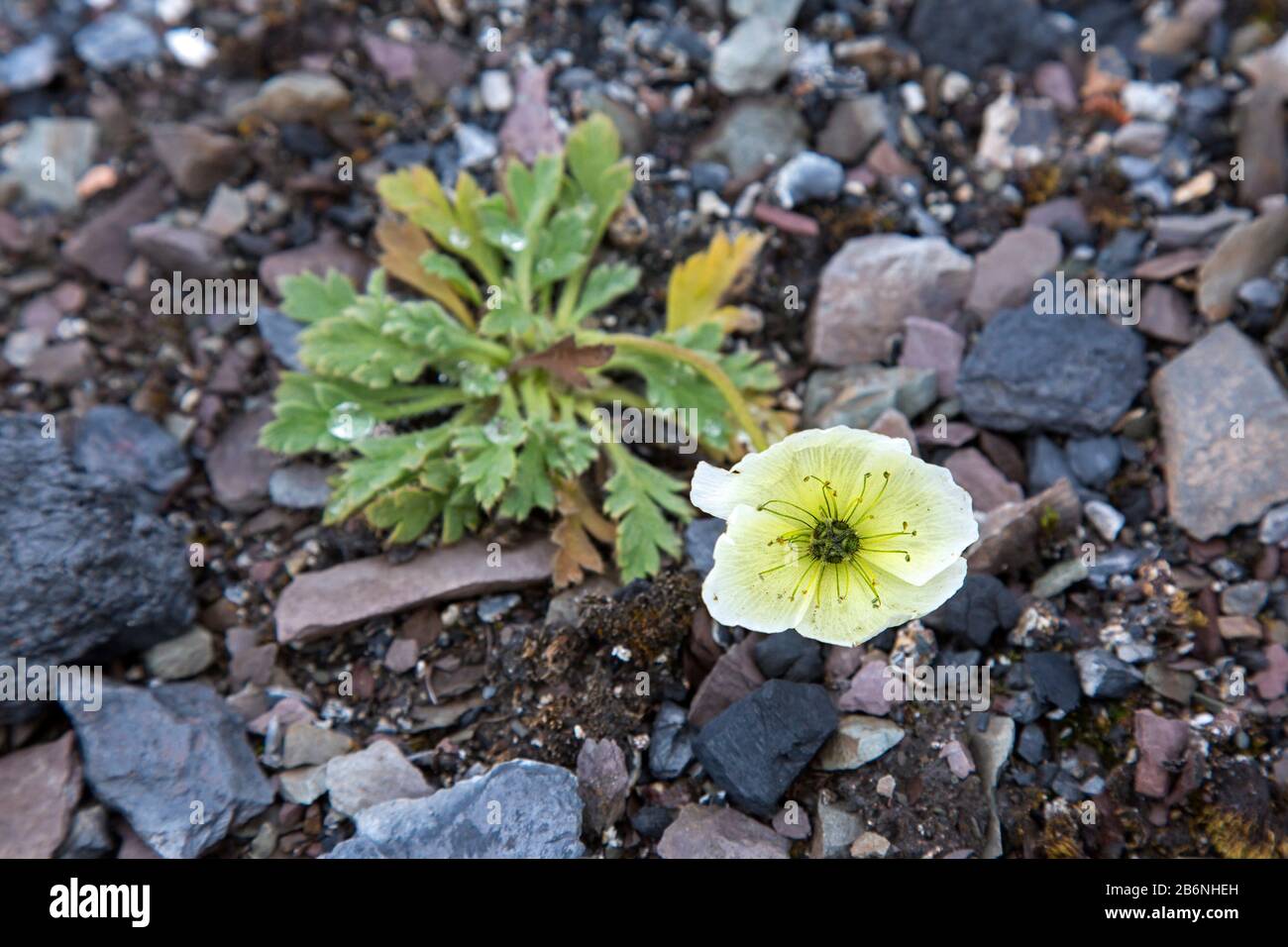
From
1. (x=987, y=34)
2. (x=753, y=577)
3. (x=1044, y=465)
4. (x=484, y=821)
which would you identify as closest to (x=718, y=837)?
(x=484, y=821)

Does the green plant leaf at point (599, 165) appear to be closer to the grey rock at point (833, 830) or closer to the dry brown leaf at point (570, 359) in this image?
the dry brown leaf at point (570, 359)

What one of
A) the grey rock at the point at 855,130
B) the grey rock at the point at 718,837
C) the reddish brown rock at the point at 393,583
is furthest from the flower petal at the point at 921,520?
the grey rock at the point at 855,130

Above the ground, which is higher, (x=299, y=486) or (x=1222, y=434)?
(x=1222, y=434)

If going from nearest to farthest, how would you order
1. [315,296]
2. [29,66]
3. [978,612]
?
[978,612], [315,296], [29,66]

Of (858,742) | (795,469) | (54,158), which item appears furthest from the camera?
(54,158)

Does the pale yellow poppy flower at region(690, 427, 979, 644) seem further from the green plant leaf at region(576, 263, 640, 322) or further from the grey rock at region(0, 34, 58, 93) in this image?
the grey rock at region(0, 34, 58, 93)

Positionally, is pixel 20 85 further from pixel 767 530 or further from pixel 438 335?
pixel 767 530

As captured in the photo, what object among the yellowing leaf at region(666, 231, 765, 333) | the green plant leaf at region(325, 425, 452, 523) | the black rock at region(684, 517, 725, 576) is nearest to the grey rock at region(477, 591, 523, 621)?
the green plant leaf at region(325, 425, 452, 523)

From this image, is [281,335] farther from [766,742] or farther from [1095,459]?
[1095,459]
